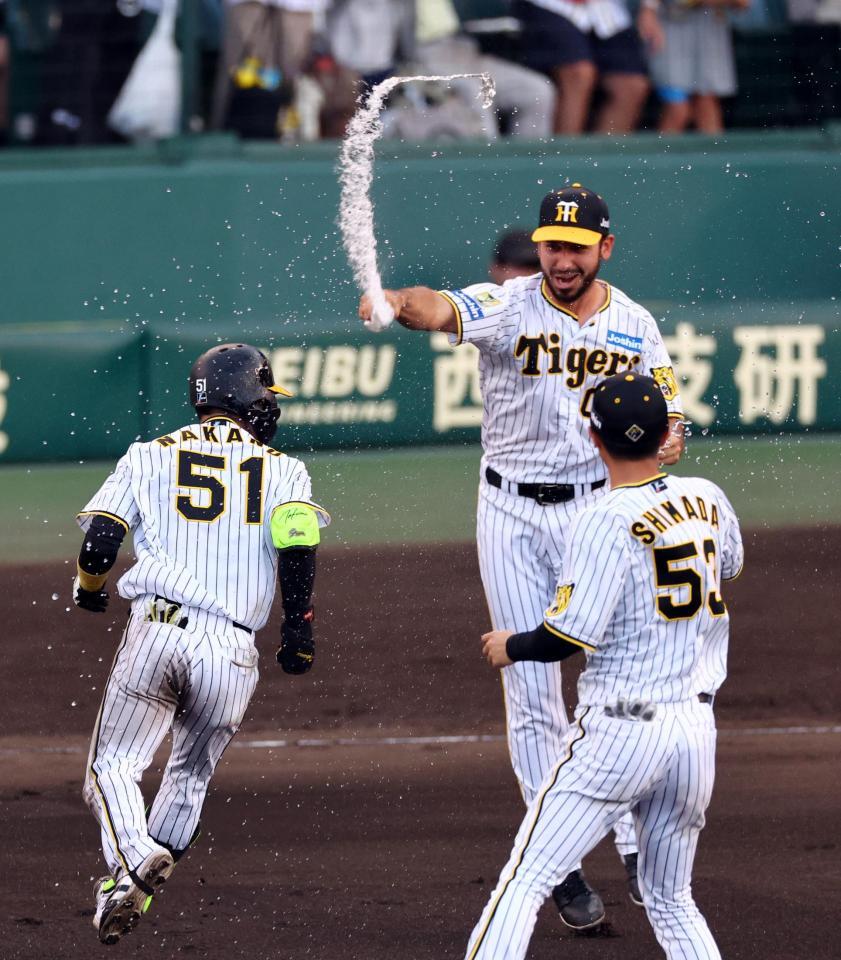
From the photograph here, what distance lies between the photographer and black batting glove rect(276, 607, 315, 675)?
462 centimetres

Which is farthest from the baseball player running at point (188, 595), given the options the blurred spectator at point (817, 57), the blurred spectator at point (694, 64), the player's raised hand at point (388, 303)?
the blurred spectator at point (817, 57)

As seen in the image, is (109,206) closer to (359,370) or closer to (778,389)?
(359,370)

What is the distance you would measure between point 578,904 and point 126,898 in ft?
3.96

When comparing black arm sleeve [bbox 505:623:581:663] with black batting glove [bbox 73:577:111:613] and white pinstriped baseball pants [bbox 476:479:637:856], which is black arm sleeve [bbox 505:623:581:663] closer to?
white pinstriped baseball pants [bbox 476:479:637:856]

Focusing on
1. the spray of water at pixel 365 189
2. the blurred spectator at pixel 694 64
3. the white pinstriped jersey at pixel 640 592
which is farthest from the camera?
the blurred spectator at pixel 694 64

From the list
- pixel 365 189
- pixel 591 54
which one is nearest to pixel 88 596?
pixel 365 189

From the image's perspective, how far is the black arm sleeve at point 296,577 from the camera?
457cm

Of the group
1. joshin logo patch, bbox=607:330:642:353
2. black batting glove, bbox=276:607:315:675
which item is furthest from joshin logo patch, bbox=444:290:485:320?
black batting glove, bbox=276:607:315:675

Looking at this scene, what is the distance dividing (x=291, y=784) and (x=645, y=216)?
172 inches

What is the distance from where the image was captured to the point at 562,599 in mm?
3816

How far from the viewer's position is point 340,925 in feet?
15.7

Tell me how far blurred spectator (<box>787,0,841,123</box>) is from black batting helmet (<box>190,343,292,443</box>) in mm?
5760

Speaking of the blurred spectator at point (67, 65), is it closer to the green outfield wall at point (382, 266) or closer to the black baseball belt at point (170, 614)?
the green outfield wall at point (382, 266)

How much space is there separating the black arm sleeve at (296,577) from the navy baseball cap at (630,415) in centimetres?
101
